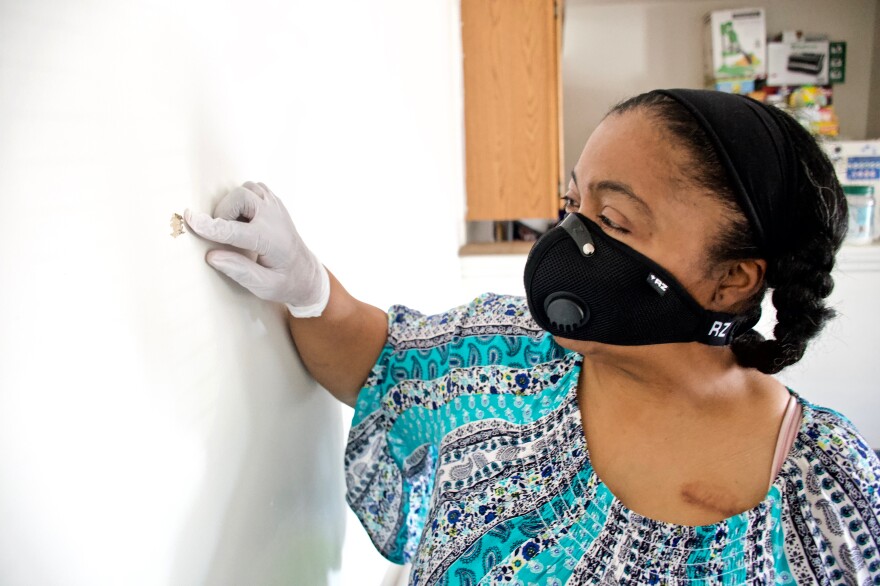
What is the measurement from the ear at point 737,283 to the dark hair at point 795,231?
0.01 m

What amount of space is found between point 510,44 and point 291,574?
2285mm

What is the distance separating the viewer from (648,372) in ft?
3.15

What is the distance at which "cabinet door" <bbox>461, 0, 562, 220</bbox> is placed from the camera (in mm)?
2703

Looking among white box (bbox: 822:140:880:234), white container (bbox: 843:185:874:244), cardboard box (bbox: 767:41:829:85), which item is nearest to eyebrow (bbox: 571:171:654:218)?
white container (bbox: 843:185:874:244)

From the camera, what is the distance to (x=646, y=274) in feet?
2.91

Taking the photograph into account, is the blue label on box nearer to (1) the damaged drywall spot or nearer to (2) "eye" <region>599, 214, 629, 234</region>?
(2) "eye" <region>599, 214, 629, 234</region>

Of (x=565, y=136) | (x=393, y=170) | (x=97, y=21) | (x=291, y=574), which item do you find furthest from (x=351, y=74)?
(x=565, y=136)

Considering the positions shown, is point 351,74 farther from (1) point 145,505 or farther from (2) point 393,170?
(1) point 145,505

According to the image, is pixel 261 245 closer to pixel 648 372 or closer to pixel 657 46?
pixel 648 372

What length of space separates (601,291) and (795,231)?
275 mm

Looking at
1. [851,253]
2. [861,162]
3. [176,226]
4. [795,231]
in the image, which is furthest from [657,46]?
[176,226]

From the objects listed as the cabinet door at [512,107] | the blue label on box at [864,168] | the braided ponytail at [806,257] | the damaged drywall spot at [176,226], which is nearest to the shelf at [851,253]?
the cabinet door at [512,107]

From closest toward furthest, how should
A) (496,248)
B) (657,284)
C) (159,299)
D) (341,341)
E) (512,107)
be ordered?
1. (159,299)
2. (657,284)
3. (341,341)
4. (512,107)
5. (496,248)

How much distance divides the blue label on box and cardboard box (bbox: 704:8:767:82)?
0.56 metres
